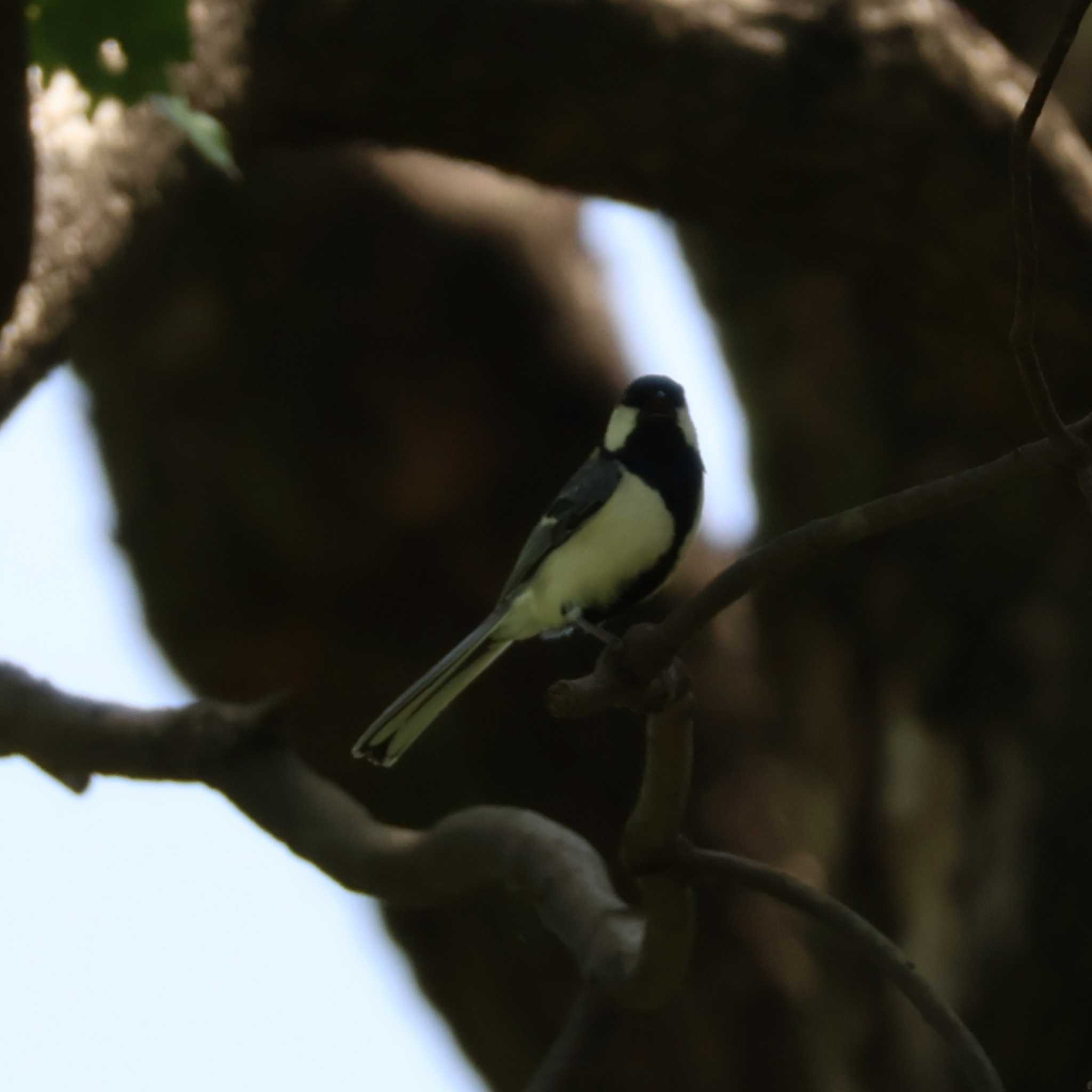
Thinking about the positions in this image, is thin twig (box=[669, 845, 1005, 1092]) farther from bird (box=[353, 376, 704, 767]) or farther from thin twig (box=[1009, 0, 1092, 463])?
bird (box=[353, 376, 704, 767])

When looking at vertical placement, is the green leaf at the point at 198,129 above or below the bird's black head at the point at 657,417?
above

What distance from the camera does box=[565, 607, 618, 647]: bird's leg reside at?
8.12ft

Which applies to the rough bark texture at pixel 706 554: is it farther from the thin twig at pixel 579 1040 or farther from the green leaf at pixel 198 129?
the thin twig at pixel 579 1040

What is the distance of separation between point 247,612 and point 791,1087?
1.94m

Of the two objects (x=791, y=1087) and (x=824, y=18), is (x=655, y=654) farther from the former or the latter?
(x=791, y=1087)

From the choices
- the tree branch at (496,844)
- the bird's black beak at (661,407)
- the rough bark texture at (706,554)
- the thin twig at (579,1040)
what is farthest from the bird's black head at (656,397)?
the thin twig at (579,1040)

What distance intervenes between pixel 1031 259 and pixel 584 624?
48.5 inches

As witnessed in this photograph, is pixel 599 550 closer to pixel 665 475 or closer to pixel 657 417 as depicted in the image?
pixel 665 475

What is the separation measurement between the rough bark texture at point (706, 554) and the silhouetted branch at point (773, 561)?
1842mm

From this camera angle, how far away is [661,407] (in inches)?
115

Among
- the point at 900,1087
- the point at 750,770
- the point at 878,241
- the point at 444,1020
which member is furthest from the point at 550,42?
the point at 900,1087

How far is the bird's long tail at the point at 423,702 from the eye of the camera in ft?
8.27

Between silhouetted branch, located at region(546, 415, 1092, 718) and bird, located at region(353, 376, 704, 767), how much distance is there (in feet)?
2.44

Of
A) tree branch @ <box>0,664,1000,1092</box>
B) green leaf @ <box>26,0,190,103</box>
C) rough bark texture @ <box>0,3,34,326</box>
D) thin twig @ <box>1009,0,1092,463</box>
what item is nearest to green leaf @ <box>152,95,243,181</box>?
green leaf @ <box>26,0,190,103</box>
